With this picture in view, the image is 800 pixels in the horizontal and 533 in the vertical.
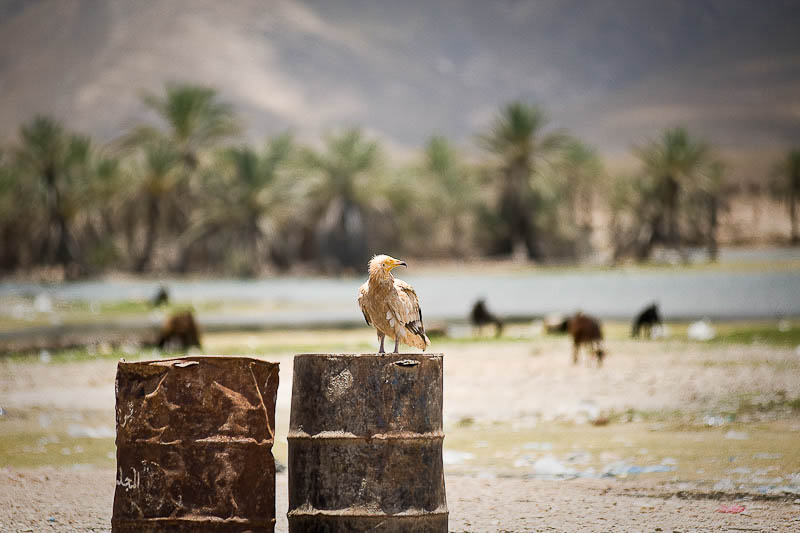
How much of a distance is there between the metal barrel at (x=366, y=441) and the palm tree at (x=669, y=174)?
68783 mm

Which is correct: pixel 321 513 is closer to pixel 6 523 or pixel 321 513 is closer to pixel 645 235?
pixel 6 523

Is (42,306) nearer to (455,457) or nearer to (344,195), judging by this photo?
(344,195)

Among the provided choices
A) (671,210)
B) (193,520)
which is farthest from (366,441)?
(671,210)

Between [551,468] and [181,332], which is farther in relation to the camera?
[181,332]

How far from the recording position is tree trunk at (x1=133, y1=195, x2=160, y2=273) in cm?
7319

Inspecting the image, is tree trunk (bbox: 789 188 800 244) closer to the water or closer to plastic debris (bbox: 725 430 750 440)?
the water

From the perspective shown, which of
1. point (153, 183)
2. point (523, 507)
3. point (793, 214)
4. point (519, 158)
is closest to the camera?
point (523, 507)

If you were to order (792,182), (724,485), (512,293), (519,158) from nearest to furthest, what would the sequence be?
(724,485), (512,293), (519,158), (792,182)

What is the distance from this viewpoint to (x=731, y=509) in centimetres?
806

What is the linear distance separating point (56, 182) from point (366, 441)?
66537 millimetres

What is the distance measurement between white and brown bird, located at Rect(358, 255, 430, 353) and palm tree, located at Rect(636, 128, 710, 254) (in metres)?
68.2

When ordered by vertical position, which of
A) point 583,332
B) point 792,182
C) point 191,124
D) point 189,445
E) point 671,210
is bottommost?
point 189,445

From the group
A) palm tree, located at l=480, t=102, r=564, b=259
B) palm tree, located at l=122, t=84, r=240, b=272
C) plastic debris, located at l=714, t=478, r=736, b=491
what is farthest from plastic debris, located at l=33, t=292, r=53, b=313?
palm tree, located at l=480, t=102, r=564, b=259

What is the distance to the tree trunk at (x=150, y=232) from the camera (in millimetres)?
73188
